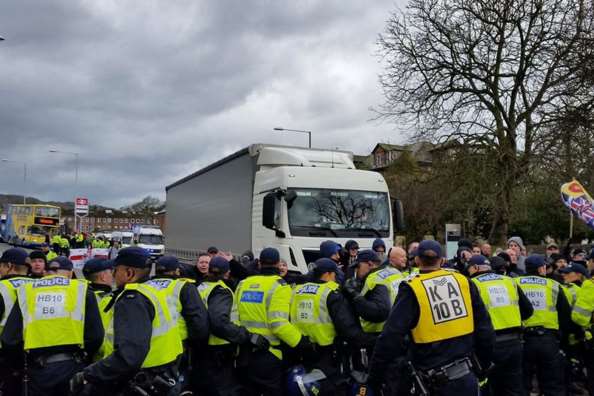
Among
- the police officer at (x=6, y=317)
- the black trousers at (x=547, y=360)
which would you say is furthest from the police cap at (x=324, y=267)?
the police officer at (x=6, y=317)

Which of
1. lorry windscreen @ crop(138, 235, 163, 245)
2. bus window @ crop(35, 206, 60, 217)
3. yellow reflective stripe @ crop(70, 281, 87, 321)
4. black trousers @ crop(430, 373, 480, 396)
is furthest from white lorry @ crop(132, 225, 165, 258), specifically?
black trousers @ crop(430, 373, 480, 396)

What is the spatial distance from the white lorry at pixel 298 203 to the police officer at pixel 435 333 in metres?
6.17

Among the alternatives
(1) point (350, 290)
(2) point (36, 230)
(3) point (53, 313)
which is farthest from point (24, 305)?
(2) point (36, 230)

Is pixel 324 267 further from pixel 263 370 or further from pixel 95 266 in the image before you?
pixel 95 266

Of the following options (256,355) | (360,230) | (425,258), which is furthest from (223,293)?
(360,230)

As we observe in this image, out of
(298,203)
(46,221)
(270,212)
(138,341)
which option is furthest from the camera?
(46,221)

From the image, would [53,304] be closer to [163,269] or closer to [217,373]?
[163,269]

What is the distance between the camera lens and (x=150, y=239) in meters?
37.9

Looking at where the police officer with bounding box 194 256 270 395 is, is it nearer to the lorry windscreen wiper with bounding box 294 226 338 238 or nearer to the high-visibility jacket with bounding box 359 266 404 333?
the high-visibility jacket with bounding box 359 266 404 333

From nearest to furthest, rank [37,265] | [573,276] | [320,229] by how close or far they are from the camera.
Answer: [573,276], [37,265], [320,229]

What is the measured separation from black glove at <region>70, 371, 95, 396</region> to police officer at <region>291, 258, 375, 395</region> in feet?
7.27

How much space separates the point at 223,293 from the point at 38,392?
1819 mm

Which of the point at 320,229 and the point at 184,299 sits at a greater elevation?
the point at 320,229

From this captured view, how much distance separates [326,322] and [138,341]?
2166 mm
